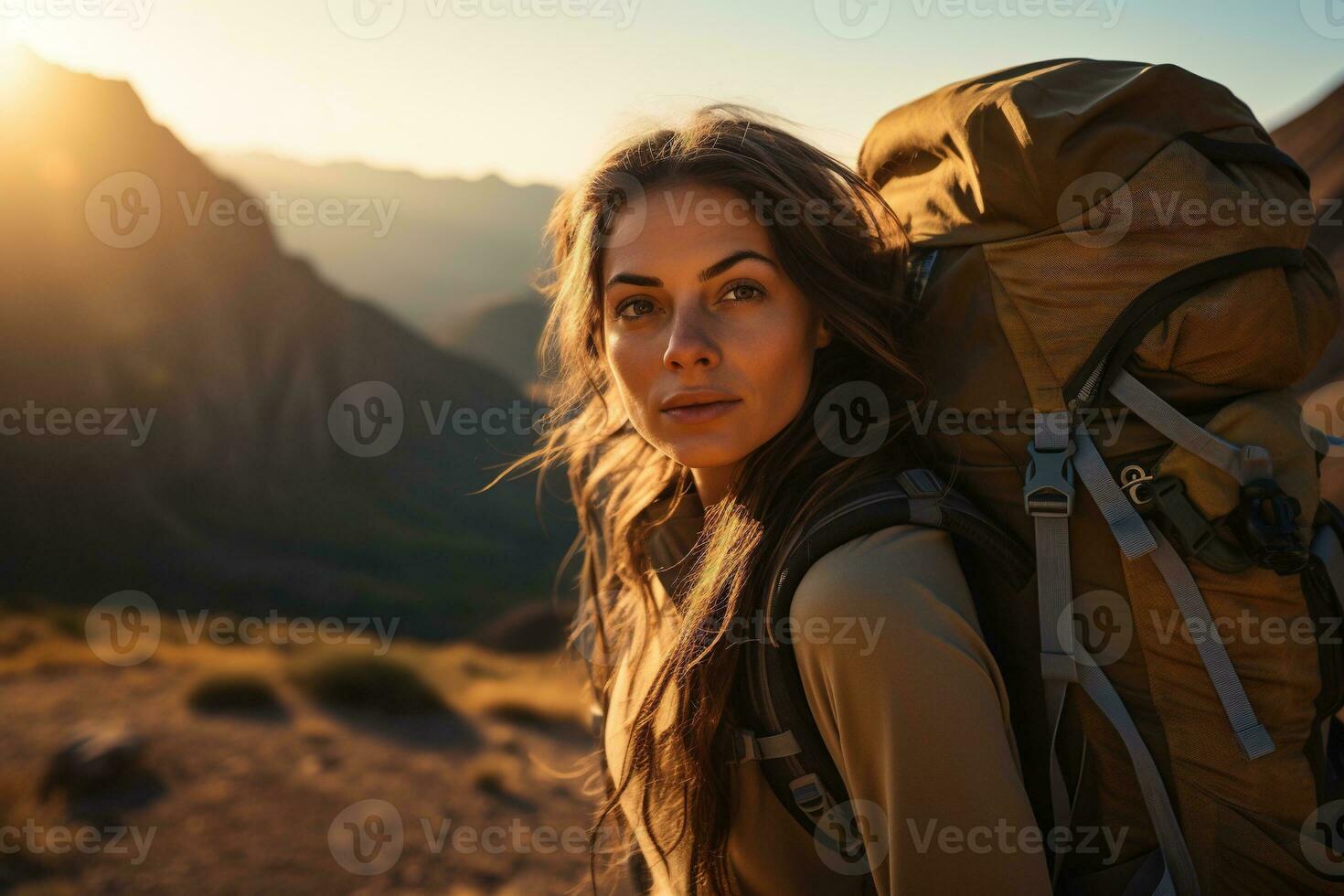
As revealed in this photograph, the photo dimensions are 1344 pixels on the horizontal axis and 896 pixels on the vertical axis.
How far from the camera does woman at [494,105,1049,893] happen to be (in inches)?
56.9

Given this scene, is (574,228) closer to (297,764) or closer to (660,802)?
(660,802)

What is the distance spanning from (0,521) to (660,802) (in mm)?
25816

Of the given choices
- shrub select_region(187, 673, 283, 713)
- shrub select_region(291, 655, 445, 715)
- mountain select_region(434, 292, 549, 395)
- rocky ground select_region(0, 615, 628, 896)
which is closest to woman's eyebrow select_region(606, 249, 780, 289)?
rocky ground select_region(0, 615, 628, 896)

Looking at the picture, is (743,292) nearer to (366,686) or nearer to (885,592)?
(885,592)

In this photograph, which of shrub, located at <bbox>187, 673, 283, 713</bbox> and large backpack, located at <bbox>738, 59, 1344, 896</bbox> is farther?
shrub, located at <bbox>187, 673, 283, 713</bbox>

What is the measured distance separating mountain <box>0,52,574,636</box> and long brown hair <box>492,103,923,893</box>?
58.8ft

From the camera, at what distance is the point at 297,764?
8.55 m

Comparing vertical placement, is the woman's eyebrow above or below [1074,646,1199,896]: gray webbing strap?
above

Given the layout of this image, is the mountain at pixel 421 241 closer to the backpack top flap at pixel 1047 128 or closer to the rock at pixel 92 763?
the rock at pixel 92 763

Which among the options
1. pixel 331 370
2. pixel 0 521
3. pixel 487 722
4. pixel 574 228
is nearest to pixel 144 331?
pixel 0 521

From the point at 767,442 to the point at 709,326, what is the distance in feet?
1.02

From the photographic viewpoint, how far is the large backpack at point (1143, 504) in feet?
5.03

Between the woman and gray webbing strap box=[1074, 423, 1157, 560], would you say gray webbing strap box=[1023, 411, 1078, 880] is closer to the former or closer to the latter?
gray webbing strap box=[1074, 423, 1157, 560]

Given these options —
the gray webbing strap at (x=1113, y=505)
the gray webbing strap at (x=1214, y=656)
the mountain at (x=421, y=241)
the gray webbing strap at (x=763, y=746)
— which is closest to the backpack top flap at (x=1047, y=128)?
the gray webbing strap at (x=1113, y=505)
